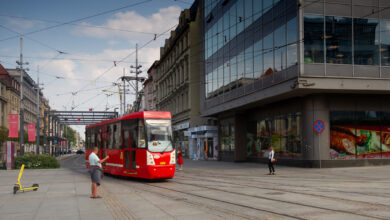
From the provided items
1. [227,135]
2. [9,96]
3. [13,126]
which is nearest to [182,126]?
[227,135]

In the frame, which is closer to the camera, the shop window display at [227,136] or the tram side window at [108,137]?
the tram side window at [108,137]

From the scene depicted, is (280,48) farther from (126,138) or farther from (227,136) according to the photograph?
(227,136)

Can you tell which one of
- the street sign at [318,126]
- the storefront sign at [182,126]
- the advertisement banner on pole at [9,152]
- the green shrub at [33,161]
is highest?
the storefront sign at [182,126]

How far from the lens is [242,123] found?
1430 inches

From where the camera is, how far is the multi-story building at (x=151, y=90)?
2825 inches

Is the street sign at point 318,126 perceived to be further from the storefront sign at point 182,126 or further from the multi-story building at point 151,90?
the multi-story building at point 151,90

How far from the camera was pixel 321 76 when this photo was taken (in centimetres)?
2342

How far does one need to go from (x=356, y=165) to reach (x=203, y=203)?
57.5 ft

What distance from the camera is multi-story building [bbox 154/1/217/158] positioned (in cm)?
4480

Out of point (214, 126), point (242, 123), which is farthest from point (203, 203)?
point (214, 126)

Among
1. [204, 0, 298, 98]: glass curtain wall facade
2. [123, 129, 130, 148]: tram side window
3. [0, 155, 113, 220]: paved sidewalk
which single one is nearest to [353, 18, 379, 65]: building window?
[204, 0, 298, 98]: glass curtain wall facade

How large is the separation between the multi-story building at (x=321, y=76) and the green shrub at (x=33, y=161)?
15.6m

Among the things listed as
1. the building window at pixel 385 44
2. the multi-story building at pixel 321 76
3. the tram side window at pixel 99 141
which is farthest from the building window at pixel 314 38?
the tram side window at pixel 99 141

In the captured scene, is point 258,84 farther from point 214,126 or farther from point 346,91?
point 214,126
